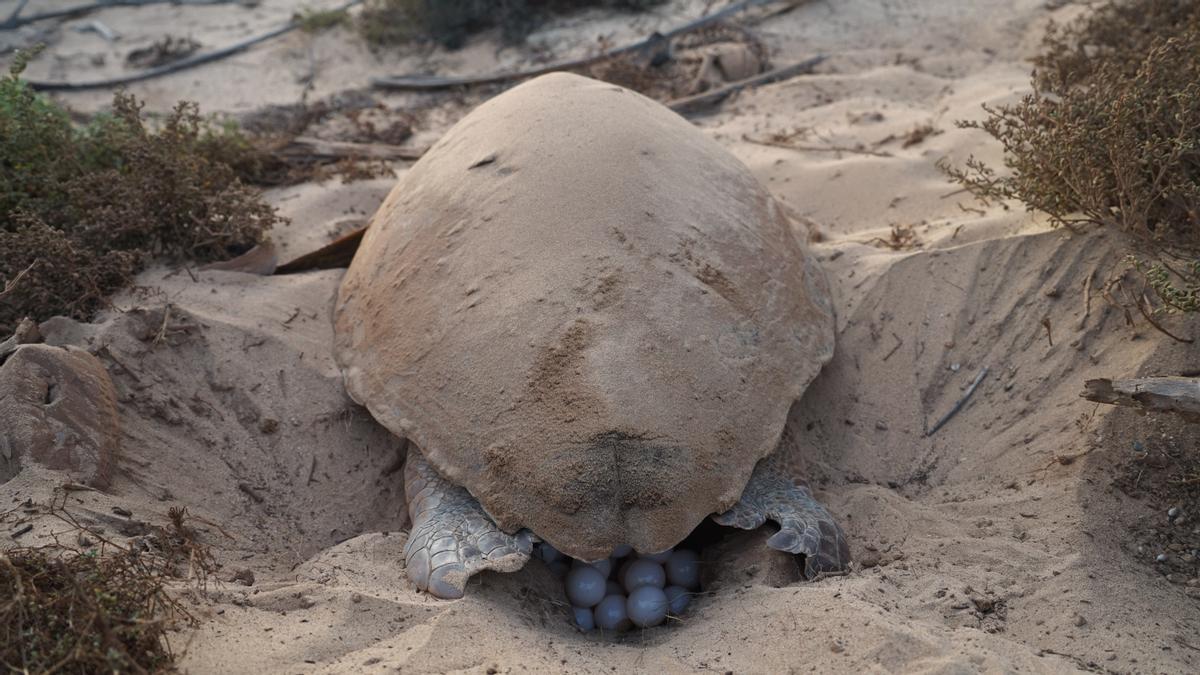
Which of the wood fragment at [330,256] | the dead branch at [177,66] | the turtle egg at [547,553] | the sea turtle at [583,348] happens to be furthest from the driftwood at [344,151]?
the turtle egg at [547,553]

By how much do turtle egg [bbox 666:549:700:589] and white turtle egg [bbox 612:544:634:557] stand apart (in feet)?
0.46

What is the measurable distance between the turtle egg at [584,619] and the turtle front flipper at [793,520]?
493mm

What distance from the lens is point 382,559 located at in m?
2.69

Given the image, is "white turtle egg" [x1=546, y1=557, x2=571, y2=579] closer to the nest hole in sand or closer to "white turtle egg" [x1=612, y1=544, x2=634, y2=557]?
the nest hole in sand

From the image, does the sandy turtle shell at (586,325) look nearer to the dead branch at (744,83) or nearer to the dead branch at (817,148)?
the dead branch at (817,148)

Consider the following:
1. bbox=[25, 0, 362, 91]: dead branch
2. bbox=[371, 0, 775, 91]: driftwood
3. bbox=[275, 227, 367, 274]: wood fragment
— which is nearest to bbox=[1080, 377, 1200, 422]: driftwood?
bbox=[275, 227, 367, 274]: wood fragment

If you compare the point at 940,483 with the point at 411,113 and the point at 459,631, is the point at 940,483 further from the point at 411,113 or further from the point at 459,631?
the point at 411,113

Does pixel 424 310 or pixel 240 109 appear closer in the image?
pixel 424 310

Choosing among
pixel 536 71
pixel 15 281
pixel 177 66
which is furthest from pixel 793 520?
pixel 177 66

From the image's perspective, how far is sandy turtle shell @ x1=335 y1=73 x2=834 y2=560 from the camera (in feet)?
8.08

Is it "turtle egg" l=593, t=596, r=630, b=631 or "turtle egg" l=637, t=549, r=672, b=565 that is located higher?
"turtle egg" l=637, t=549, r=672, b=565

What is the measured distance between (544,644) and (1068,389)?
2055mm

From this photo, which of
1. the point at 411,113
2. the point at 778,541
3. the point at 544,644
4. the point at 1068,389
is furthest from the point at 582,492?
the point at 411,113

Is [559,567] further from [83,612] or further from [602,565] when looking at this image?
[83,612]
